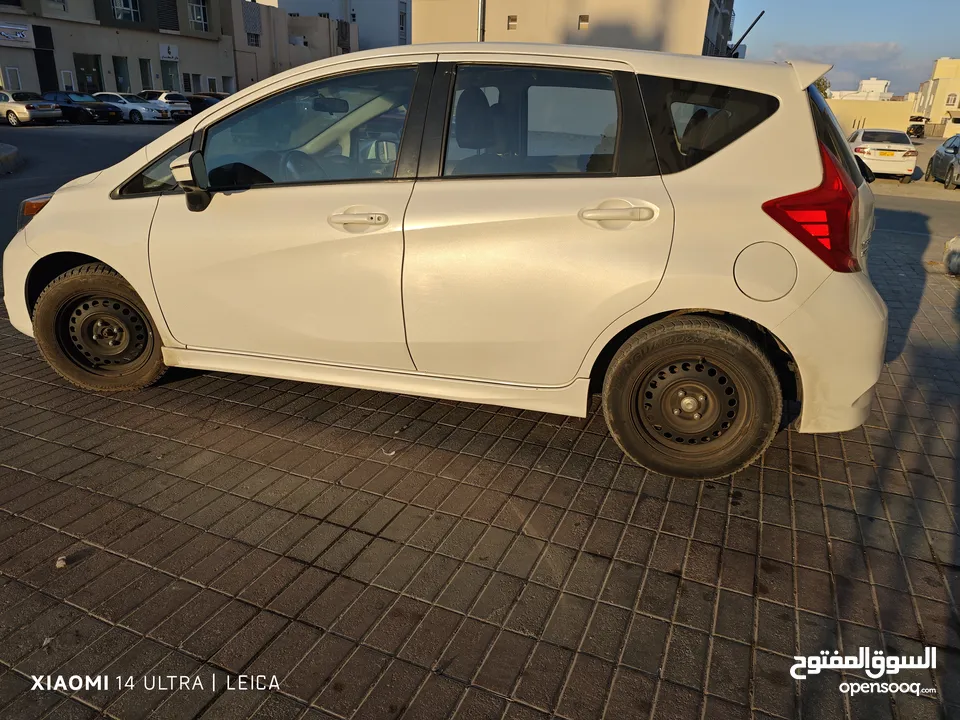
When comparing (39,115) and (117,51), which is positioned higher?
(117,51)

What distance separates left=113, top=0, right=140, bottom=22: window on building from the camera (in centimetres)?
4416

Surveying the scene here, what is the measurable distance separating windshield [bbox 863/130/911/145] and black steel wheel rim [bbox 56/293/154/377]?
21819 millimetres

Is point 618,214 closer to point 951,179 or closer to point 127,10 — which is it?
point 951,179

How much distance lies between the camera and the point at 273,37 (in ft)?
196

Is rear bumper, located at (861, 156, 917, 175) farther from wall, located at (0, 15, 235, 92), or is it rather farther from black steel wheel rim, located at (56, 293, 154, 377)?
wall, located at (0, 15, 235, 92)

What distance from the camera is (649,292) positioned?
3.08m

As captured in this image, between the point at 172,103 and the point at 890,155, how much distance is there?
33.5 meters

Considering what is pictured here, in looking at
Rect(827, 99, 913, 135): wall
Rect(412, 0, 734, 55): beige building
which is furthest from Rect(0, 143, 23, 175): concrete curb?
Rect(827, 99, 913, 135): wall

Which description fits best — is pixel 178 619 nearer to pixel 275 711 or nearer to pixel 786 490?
pixel 275 711

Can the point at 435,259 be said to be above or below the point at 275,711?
above

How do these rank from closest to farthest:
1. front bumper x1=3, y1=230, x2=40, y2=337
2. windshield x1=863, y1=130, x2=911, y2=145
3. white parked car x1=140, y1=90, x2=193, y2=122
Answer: front bumper x1=3, y1=230, x2=40, y2=337
windshield x1=863, y1=130, x2=911, y2=145
white parked car x1=140, y1=90, x2=193, y2=122

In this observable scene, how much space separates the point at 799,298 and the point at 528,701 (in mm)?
1968

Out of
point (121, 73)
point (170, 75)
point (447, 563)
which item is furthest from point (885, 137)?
point (170, 75)

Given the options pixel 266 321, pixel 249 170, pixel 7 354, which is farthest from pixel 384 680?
pixel 7 354
